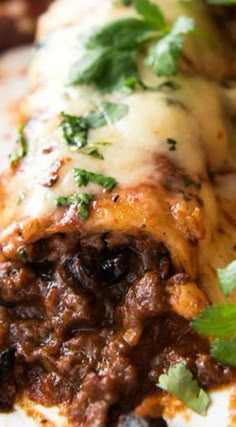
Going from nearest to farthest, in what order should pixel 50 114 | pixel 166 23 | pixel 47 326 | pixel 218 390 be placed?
pixel 218 390 → pixel 47 326 → pixel 50 114 → pixel 166 23

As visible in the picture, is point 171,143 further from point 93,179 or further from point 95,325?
point 95,325

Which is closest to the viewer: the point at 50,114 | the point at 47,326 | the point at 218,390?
the point at 218,390

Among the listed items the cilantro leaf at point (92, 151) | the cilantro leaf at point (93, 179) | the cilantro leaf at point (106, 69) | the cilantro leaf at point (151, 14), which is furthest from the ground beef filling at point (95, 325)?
the cilantro leaf at point (151, 14)

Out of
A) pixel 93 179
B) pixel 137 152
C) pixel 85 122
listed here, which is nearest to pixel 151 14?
pixel 85 122

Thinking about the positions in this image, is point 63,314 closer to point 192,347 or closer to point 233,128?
point 192,347

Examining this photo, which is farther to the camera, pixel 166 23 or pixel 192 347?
pixel 166 23

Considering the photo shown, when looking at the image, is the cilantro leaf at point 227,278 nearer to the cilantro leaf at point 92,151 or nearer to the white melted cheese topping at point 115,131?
the white melted cheese topping at point 115,131

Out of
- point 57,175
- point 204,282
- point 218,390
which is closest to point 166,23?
point 57,175
